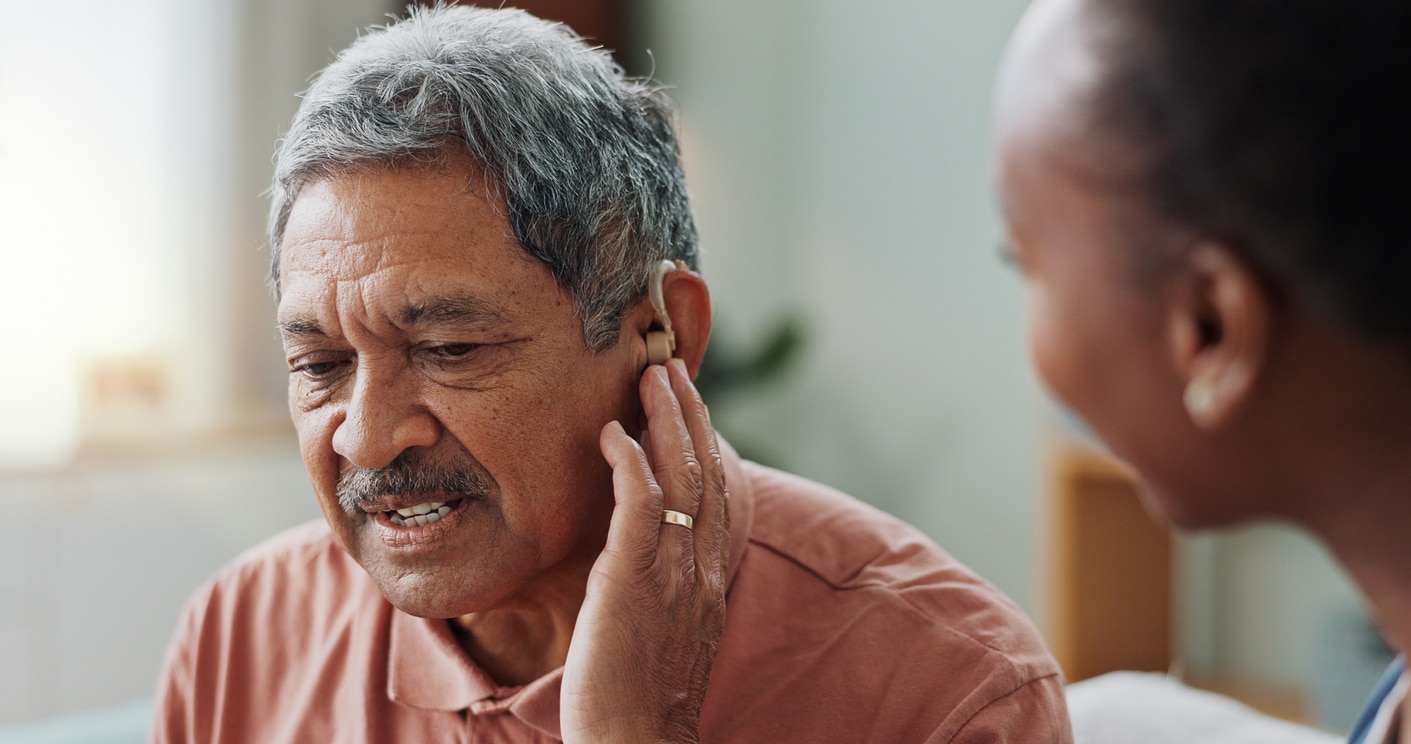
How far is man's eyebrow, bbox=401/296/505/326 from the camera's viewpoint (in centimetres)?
116

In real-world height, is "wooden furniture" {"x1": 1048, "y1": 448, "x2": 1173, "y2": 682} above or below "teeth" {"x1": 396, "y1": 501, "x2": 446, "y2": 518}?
below

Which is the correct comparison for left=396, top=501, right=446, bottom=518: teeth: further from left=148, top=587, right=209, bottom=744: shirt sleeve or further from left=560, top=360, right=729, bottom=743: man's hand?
left=148, top=587, right=209, bottom=744: shirt sleeve

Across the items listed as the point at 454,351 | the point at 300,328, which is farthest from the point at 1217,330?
the point at 300,328

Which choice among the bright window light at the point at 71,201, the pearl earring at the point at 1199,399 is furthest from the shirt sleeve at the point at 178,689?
the bright window light at the point at 71,201

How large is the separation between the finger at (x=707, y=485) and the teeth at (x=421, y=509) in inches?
10.0

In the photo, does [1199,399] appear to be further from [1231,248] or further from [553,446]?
[553,446]

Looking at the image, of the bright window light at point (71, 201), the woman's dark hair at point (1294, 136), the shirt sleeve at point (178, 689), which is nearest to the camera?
the woman's dark hair at point (1294, 136)

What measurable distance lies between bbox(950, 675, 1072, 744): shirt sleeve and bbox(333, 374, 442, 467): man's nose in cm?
59

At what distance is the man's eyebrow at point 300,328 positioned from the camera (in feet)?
3.95

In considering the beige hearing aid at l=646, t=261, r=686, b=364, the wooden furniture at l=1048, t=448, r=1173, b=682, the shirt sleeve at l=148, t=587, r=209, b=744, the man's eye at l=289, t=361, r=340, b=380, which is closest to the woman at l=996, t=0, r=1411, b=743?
the beige hearing aid at l=646, t=261, r=686, b=364

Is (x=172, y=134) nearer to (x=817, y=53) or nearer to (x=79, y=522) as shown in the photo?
(x=79, y=522)

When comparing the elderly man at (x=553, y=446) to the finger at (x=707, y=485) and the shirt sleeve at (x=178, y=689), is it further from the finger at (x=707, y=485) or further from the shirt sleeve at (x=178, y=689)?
the shirt sleeve at (x=178, y=689)

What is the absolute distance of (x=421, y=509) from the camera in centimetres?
121

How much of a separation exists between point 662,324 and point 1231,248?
0.80 m
